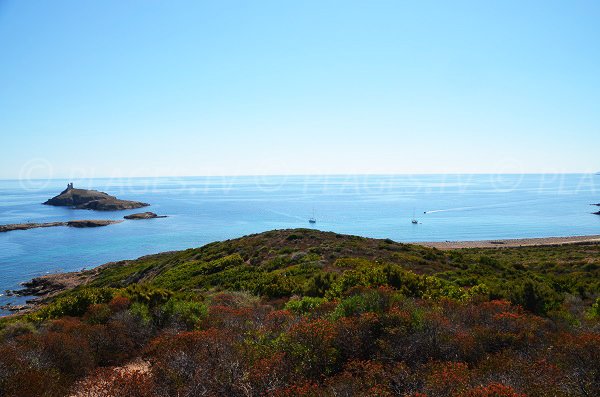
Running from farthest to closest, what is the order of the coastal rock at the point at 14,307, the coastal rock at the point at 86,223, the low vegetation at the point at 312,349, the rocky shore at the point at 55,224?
the coastal rock at the point at 86,223 < the rocky shore at the point at 55,224 < the coastal rock at the point at 14,307 < the low vegetation at the point at 312,349

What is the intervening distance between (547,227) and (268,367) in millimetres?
115890

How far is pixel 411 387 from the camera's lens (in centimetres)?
638

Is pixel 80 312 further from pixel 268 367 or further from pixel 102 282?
pixel 102 282

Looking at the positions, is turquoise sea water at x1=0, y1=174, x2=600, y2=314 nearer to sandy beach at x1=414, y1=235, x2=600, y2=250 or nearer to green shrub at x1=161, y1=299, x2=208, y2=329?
sandy beach at x1=414, y1=235, x2=600, y2=250

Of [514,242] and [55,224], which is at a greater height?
[55,224]

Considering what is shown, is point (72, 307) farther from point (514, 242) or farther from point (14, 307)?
point (514, 242)

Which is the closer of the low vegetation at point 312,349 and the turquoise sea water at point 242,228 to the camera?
the low vegetation at point 312,349

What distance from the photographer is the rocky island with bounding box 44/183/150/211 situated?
150 m

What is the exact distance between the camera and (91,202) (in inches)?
6107

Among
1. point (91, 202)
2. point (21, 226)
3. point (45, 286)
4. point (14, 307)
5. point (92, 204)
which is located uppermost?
point (91, 202)

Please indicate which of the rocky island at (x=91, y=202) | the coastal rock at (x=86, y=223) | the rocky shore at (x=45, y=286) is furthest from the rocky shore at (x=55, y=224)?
the rocky shore at (x=45, y=286)

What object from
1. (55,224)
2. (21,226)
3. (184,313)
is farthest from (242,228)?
(184,313)

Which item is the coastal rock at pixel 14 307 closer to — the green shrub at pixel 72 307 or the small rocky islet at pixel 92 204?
the green shrub at pixel 72 307

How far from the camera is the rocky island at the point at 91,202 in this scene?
492 ft
